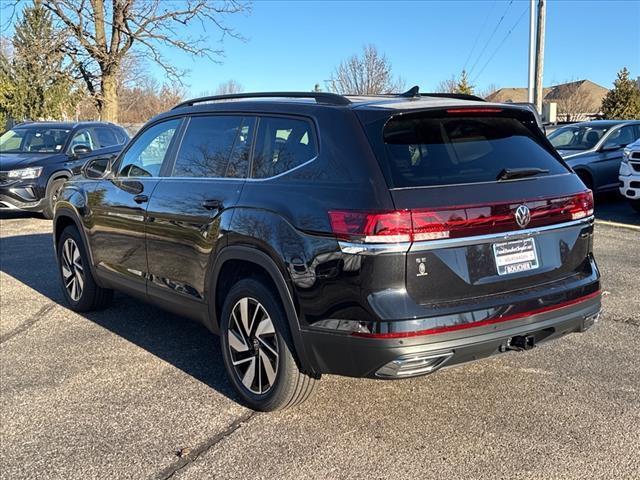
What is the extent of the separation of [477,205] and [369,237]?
0.58m

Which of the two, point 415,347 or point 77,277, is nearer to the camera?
point 415,347

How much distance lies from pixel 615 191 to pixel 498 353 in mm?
10485

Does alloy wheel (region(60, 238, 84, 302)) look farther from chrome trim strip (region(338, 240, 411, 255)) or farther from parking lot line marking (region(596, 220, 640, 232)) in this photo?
parking lot line marking (region(596, 220, 640, 232))

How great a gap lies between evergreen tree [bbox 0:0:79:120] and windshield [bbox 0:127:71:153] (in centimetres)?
1315

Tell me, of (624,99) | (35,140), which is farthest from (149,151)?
(624,99)

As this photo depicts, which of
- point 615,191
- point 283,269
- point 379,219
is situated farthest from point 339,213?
point 615,191

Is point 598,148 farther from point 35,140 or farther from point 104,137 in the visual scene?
point 35,140

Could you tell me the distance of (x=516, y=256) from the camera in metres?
3.30

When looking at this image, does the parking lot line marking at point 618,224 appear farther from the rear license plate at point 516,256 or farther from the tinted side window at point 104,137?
the tinted side window at point 104,137

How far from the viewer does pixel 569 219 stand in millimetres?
3561

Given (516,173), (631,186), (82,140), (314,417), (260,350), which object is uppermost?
(82,140)

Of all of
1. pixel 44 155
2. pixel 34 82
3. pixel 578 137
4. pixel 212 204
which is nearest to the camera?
pixel 212 204

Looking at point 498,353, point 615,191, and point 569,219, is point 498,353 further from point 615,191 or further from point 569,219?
point 615,191

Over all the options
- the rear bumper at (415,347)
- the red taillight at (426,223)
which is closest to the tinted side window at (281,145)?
the red taillight at (426,223)
